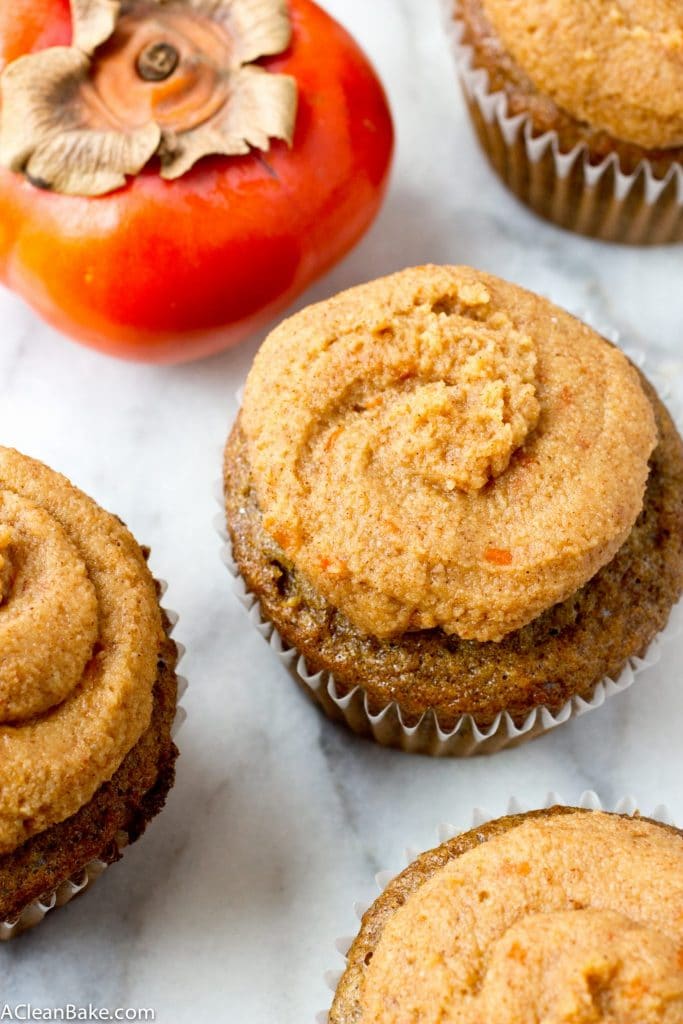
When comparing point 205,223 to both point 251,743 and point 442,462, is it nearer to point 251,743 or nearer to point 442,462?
point 442,462

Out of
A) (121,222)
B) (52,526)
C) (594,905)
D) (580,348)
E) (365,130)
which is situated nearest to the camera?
(594,905)

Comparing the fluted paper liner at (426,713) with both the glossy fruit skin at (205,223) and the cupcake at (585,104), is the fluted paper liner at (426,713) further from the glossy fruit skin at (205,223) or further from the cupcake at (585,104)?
the cupcake at (585,104)

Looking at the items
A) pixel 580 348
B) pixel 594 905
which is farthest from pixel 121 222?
pixel 594 905

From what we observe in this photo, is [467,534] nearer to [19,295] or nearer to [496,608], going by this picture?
[496,608]

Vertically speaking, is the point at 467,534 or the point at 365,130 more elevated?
the point at 365,130

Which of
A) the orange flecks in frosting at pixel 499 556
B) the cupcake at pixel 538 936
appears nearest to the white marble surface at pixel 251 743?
the cupcake at pixel 538 936

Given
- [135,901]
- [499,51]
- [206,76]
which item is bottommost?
[135,901]

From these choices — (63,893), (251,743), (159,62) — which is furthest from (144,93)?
(63,893)
